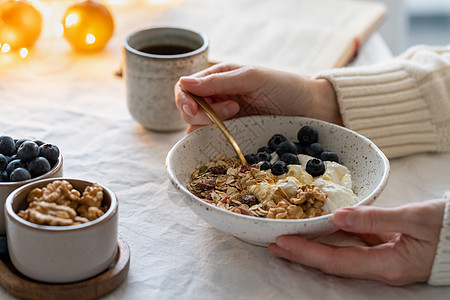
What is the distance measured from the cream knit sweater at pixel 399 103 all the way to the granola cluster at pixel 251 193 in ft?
0.99

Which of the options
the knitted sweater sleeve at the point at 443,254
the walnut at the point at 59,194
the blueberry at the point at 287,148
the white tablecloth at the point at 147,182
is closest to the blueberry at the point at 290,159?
the blueberry at the point at 287,148

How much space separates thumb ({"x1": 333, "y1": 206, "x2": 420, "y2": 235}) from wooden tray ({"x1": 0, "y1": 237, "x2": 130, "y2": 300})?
0.30 metres

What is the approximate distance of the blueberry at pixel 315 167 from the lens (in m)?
0.91

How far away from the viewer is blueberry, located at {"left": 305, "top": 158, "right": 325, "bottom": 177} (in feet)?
2.97

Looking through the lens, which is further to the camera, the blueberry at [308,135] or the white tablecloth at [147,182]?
the blueberry at [308,135]

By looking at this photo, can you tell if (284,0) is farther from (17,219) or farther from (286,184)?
(17,219)

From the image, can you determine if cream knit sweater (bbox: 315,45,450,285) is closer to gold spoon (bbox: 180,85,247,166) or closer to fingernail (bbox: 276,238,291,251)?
gold spoon (bbox: 180,85,247,166)

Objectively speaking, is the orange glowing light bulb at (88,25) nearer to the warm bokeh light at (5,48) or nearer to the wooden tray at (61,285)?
the warm bokeh light at (5,48)

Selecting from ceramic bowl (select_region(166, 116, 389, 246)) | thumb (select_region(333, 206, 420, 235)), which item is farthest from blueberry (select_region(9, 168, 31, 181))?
thumb (select_region(333, 206, 420, 235))

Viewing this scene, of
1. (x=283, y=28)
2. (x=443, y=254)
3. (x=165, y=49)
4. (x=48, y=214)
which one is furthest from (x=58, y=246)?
(x=283, y=28)

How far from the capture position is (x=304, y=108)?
Answer: 113cm

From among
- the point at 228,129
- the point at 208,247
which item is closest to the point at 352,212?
the point at 208,247

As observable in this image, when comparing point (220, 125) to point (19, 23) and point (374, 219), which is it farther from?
point (19, 23)

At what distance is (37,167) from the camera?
788 millimetres
